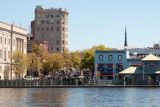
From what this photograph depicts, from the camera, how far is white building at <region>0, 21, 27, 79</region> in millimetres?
168375

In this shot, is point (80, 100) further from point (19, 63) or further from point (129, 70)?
point (19, 63)

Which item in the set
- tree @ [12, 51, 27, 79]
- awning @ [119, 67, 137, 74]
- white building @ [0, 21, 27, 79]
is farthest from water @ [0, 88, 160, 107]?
tree @ [12, 51, 27, 79]

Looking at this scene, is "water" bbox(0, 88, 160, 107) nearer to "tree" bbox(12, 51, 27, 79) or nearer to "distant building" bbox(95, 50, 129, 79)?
"distant building" bbox(95, 50, 129, 79)

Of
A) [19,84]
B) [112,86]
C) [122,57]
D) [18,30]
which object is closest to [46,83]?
[19,84]

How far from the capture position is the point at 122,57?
550 feet

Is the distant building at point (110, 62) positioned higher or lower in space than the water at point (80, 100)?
higher

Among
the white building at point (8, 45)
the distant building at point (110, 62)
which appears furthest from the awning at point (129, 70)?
the white building at point (8, 45)

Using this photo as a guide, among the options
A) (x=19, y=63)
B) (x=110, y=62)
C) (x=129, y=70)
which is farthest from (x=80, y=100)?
(x=19, y=63)

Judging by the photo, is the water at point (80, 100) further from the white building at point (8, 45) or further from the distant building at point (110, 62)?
the white building at point (8, 45)

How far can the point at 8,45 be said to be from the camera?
174375mm

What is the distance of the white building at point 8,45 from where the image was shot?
168375mm

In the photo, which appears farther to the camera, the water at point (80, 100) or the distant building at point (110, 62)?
the distant building at point (110, 62)

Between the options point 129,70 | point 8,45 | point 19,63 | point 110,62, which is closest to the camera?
point 129,70

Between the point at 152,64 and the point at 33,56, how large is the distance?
2021 inches
